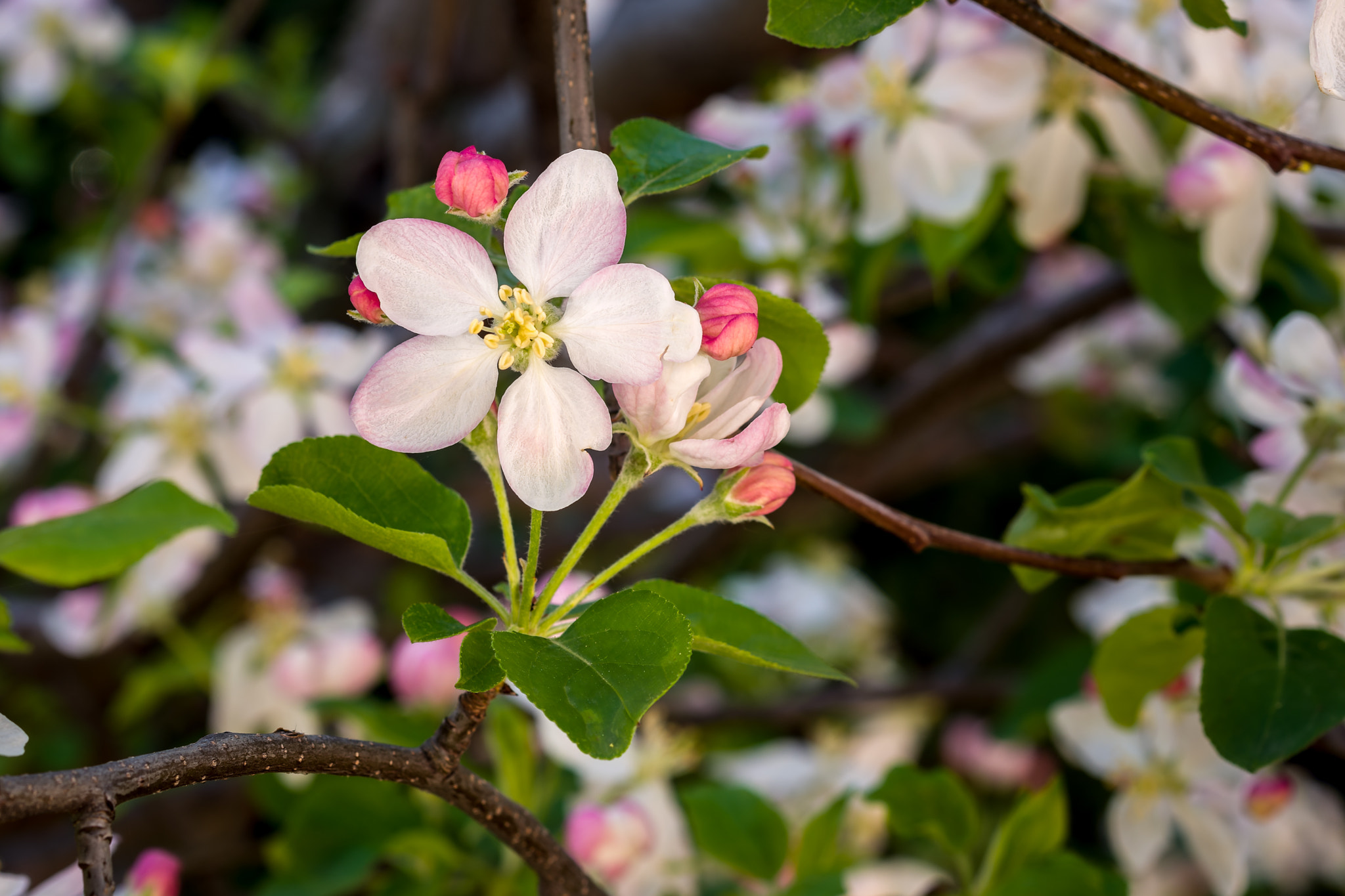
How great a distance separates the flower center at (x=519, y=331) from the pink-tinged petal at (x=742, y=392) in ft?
0.21

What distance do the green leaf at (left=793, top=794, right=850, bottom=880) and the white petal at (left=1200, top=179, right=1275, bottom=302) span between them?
546 mm

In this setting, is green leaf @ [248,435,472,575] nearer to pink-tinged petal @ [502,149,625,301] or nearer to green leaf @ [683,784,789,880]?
pink-tinged petal @ [502,149,625,301]

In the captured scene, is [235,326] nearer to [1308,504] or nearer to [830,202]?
[830,202]

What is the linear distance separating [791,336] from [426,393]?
17cm

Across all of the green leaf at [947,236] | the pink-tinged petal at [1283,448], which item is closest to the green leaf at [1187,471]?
the pink-tinged petal at [1283,448]

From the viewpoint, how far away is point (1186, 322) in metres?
0.98

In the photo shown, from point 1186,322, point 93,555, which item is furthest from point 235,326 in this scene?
point 1186,322

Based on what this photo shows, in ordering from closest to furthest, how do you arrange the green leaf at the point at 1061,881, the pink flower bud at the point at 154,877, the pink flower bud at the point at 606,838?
the pink flower bud at the point at 154,877 < the green leaf at the point at 1061,881 < the pink flower bud at the point at 606,838

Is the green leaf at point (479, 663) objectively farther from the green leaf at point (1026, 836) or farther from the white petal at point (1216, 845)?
the white petal at point (1216, 845)

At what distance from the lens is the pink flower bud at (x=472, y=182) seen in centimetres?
38

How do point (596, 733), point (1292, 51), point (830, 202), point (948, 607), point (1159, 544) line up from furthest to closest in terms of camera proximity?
point (948, 607) < point (830, 202) < point (1292, 51) < point (1159, 544) < point (596, 733)

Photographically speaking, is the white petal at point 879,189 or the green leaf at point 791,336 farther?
the white petal at point 879,189

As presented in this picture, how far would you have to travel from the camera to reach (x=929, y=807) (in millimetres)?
727

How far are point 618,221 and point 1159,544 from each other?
0.38 meters
